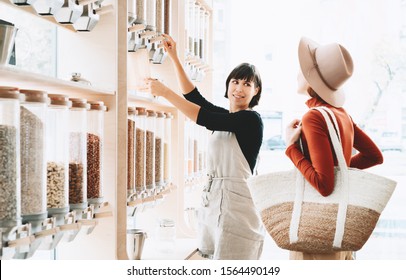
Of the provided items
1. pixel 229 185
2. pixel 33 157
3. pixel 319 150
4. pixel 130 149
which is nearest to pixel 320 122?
pixel 319 150

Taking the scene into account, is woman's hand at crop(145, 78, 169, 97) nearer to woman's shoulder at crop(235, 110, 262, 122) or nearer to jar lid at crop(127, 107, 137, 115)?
jar lid at crop(127, 107, 137, 115)

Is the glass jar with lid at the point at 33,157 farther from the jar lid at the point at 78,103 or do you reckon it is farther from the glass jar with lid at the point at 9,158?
the jar lid at the point at 78,103

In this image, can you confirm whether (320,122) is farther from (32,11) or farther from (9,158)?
(9,158)

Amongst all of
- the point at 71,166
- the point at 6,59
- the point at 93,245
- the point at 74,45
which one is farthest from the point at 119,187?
the point at 6,59

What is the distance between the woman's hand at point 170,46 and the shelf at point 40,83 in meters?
0.85

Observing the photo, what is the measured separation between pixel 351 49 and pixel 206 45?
1.36 m

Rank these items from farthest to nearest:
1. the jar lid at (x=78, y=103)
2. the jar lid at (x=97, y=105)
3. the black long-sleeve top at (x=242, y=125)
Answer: the black long-sleeve top at (x=242, y=125) → the jar lid at (x=97, y=105) → the jar lid at (x=78, y=103)

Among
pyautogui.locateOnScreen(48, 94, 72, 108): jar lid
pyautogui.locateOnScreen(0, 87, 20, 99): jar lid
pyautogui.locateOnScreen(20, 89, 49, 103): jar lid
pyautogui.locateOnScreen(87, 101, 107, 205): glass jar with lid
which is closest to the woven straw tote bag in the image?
pyautogui.locateOnScreen(87, 101, 107, 205): glass jar with lid

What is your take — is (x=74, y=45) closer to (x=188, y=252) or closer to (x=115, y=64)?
(x=115, y=64)

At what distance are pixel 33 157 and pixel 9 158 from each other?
129 mm

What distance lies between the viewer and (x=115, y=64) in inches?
82.6

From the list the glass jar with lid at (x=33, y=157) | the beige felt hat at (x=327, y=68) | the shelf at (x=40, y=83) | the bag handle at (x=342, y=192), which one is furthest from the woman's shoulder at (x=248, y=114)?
the glass jar with lid at (x=33, y=157)

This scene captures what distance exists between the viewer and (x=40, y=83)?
5.27 feet

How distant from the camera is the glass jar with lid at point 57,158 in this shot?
1.64m
